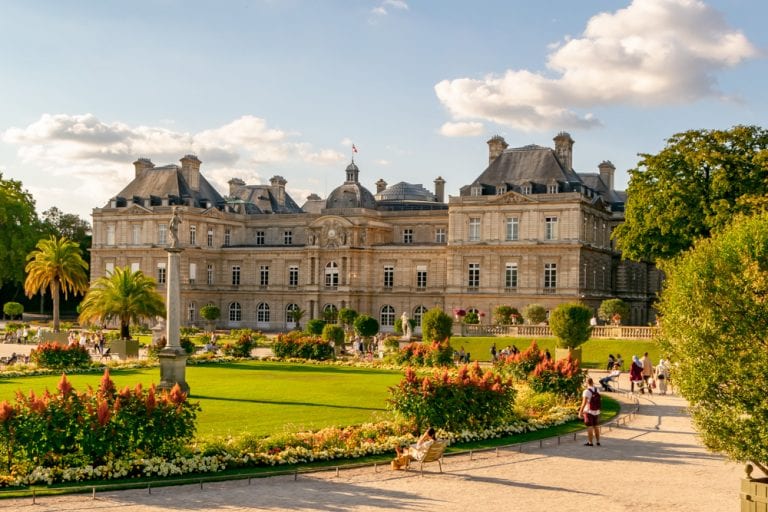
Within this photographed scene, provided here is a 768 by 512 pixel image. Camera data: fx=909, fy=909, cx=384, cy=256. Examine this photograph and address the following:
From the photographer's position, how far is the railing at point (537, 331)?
50.8 m

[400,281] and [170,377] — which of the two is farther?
[400,281]

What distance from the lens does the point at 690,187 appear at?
51.1 metres

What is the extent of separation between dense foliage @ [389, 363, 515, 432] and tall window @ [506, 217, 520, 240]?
42.2m

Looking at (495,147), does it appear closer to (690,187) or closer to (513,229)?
(513,229)

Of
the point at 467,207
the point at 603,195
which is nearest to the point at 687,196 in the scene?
the point at 467,207

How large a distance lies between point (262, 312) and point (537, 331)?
3225 centimetres

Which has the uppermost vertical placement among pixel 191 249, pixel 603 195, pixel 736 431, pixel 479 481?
pixel 603 195

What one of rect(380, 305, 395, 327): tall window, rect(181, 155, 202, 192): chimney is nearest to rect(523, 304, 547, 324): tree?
rect(380, 305, 395, 327): tall window

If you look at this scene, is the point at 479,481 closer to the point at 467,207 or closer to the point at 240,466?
the point at 240,466

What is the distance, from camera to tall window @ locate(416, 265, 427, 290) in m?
73.6

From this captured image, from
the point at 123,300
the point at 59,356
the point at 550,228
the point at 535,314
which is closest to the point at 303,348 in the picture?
the point at 123,300

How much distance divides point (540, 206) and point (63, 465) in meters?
50.5

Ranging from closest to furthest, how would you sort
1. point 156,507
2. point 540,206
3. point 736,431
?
point 736,431, point 156,507, point 540,206

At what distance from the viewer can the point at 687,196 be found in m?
50.9
